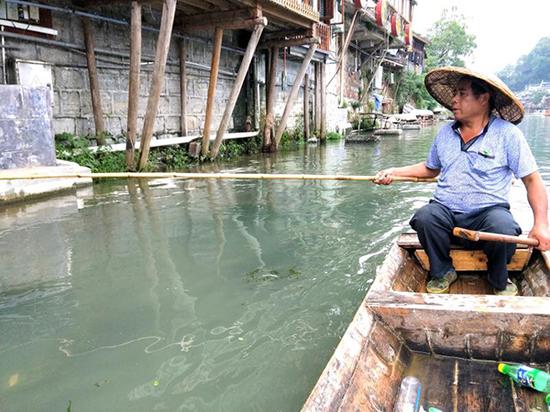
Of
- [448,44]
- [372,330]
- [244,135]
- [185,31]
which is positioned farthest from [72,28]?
[448,44]

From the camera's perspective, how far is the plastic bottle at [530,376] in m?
1.87

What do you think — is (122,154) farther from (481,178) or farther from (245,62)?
(481,178)

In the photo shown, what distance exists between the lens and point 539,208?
2.73 meters

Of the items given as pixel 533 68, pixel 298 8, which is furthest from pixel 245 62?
pixel 533 68

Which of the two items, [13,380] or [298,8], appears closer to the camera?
[13,380]

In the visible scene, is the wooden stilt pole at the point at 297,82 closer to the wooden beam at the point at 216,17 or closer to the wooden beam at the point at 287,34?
the wooden beam at the point at 287,34

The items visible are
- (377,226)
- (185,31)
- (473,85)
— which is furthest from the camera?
(185,31)

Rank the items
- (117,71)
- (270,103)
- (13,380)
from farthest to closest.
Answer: (270,103)
(117,71)
(13,380)

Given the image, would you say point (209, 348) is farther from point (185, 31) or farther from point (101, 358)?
point (185, 31)

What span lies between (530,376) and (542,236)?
1.03m

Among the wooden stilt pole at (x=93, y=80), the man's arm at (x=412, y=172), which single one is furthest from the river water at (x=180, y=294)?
the wooden stilt pole at (x=93, y=80)

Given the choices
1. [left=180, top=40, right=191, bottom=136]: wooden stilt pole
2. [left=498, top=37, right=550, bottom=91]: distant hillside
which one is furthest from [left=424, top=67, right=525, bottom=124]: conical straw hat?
[left=498, top=37, right=550, bottom=91]: distant hillside

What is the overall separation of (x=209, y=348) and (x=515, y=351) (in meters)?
1.53

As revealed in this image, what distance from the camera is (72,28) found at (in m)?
8.29
